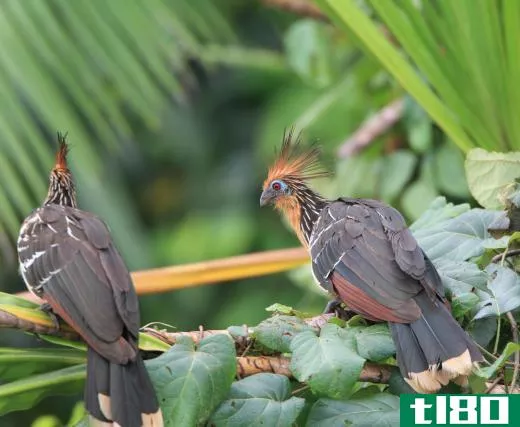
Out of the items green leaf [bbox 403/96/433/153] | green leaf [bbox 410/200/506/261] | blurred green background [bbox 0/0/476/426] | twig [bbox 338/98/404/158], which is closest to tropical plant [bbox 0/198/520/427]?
green leaf [bbox 410/200/506/261]

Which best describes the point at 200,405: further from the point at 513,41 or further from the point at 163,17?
the point at 163,17

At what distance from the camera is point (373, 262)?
2096 millimetres

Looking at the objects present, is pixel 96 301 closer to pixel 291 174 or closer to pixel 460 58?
pixel 291 174

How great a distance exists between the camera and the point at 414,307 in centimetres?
200

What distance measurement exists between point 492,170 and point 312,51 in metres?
1.49

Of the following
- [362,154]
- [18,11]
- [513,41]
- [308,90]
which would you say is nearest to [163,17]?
[18,11]

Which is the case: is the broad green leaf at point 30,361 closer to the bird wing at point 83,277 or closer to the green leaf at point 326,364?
the bird wing at point 83,277

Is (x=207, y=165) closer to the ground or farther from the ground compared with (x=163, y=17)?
closer to the ground

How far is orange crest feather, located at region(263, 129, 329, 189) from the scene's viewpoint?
2524 millimetres

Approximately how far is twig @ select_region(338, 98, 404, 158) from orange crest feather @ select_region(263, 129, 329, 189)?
728 mm

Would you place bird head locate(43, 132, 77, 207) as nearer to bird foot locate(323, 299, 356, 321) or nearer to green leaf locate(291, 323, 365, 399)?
bird foot locate(323, 299, 356, 321)

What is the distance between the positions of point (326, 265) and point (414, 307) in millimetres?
266

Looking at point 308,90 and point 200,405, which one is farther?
point 308,90

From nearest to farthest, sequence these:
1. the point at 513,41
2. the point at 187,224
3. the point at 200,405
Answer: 1. the point at 200,405
2. the point at 513,41
3. the point at 187,224
